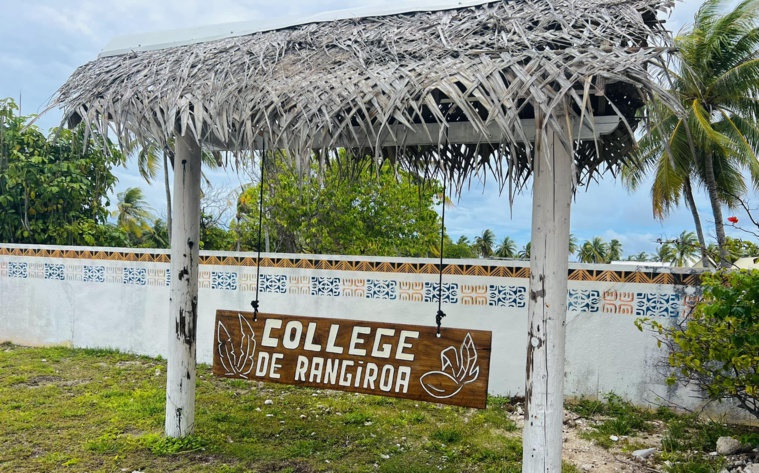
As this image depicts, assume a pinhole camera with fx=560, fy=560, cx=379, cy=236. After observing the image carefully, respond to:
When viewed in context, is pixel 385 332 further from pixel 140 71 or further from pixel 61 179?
pixel 61 179

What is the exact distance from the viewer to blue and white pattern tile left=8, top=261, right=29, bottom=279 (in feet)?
22.8

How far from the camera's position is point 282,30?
3.45 metres

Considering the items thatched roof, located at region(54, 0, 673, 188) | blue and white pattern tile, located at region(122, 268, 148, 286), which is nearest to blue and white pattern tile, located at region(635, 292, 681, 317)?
thatched roof, located at region(54, 0, 673, 188)

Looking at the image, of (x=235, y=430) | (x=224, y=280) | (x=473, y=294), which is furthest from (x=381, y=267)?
(x=235, y=430)

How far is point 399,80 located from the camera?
259cm

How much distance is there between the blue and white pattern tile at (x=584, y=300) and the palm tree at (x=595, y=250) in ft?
79.1

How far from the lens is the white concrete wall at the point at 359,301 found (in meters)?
4.67

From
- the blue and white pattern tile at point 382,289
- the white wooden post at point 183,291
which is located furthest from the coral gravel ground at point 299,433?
the blue and white pattern tile at point 382,289

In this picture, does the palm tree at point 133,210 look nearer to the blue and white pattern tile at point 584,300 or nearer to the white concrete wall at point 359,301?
the white concrete wall at point 359,301

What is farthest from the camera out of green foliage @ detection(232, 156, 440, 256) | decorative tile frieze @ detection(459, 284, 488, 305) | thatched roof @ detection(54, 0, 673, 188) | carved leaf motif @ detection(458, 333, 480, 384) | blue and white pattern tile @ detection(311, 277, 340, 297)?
green foliage @ detection(232, 156, 440, 256)

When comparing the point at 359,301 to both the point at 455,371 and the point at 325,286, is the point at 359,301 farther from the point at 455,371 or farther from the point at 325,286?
the point at 455,371

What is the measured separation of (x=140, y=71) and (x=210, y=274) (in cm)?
316

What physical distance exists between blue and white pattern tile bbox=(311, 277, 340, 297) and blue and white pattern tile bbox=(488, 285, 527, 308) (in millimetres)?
1506

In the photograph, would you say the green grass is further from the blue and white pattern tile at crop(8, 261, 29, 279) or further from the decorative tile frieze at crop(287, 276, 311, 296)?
the blue and white pattern tile at crop(8, 261, 29, 279)
